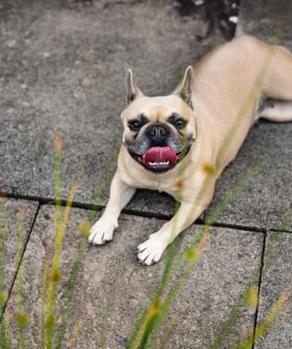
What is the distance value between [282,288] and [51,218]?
3.62 ft

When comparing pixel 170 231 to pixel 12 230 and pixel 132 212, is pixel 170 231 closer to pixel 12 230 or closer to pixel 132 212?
pixel 132 212

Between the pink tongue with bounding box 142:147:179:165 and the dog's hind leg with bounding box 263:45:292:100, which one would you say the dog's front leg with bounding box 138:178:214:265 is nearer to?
the pink tongue with bounding box 142:147:179:165

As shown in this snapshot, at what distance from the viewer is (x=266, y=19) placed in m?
4.84

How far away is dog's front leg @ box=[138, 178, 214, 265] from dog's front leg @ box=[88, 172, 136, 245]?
166 millimetres

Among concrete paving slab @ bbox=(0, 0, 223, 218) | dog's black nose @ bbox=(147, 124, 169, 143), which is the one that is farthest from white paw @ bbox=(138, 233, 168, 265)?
dog's black nose @ bbox=(147, 124, 169, 143)

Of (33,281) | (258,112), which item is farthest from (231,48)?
(33,281)

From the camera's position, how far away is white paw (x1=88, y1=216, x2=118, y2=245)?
12.3ft

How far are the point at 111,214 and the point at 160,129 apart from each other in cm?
55

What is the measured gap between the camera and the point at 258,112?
4.27 meters

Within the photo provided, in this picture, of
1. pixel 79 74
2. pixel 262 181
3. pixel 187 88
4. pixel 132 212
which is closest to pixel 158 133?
pixel 187 88

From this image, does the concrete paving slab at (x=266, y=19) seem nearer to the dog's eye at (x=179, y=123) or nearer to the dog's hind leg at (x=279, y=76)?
the dog's hind leg at (x=279, y=76)

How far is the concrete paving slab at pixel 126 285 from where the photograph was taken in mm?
3441

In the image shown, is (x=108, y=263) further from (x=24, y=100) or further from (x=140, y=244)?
(x=24, y=100)

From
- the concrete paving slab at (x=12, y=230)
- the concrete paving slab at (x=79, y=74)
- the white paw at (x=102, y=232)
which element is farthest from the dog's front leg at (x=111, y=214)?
the concrete paving slab at (x=12, y=230)
